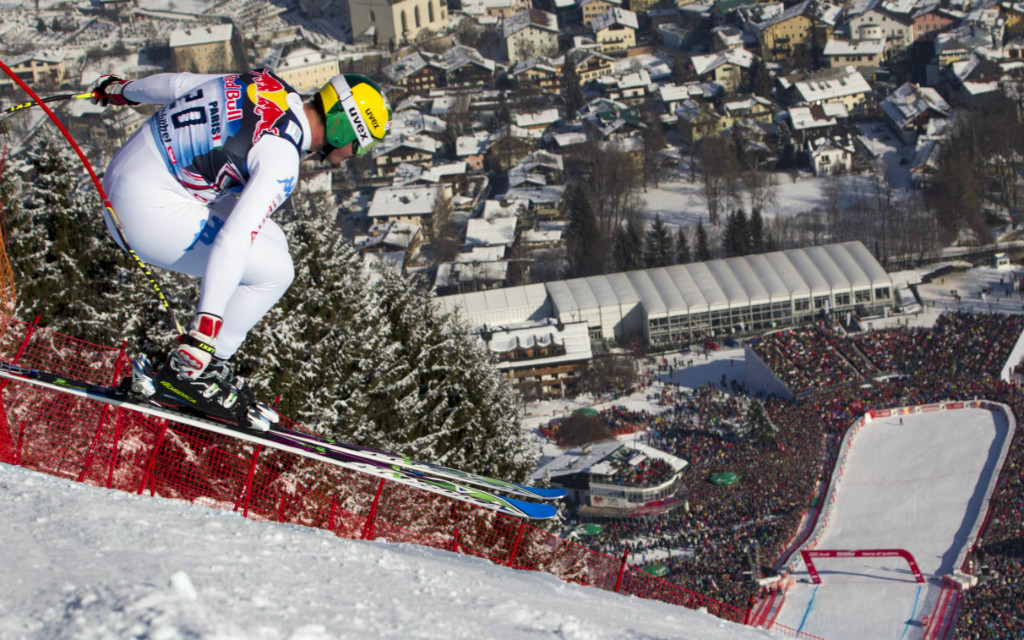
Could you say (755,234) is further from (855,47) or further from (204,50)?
(204,50)

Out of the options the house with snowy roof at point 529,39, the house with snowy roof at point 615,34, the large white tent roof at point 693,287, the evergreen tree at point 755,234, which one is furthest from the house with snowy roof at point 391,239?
the house with snowy roof at point 615,34

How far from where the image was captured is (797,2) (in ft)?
→ 233

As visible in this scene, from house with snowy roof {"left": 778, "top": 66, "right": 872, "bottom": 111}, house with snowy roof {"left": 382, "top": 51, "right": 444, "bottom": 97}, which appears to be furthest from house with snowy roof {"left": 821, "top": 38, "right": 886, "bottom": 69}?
house with snowy roof {"left": 382, "top": 51, "right": 444, "bottom": 97}

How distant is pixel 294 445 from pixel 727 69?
59.1 metres

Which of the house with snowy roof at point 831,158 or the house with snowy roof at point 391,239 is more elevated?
the house with snowy roof at point 831,158

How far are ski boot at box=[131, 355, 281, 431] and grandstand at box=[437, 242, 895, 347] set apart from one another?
28077 mm

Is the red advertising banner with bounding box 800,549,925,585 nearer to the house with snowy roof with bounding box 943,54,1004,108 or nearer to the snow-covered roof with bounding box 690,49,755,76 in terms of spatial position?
the house with snowy roof with bounding box 943,54,1004,108

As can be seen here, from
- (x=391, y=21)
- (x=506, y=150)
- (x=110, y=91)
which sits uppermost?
(x=391, y=21)

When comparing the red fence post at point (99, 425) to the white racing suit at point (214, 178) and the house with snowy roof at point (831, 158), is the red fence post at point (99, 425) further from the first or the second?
the house with snowy roof at point (831, 158)

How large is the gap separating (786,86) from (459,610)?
58055mm

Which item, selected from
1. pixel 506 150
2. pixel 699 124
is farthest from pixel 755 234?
pixel 506 150

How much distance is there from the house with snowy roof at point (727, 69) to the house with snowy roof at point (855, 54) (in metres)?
4.89

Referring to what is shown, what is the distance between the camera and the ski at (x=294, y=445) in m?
4.54

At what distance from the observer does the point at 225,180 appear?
3889 mm
